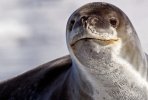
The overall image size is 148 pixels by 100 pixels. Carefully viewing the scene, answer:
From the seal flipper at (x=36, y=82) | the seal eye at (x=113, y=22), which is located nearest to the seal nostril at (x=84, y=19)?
the seal eye at (x=113, y=22)

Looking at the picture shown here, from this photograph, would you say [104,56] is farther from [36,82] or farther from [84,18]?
[36,82]

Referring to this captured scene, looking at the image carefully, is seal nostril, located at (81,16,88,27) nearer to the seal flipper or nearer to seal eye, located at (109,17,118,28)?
seal eye, located at (109,17,118,28)

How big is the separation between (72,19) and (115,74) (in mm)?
572

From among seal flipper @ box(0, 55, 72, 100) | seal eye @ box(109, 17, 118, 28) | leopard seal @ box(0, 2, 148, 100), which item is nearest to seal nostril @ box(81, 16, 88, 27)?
leopard seal @ box(0, 2, 148, 100)

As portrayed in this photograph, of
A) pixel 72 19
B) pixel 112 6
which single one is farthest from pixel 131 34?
pixel 72 19

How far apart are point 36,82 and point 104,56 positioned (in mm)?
2754

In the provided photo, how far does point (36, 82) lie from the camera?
6.80m

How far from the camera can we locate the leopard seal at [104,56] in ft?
13.3

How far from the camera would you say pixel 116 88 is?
461 cm

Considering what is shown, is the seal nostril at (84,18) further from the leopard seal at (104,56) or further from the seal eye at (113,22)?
the seal eye at (113,22)

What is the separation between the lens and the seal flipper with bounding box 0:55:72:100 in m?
6.44

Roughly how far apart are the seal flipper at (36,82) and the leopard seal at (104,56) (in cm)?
89

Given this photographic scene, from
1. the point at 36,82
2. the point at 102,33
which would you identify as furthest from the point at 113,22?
the point at 36,82

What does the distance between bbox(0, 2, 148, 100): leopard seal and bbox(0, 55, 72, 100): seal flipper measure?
895 millimetres
